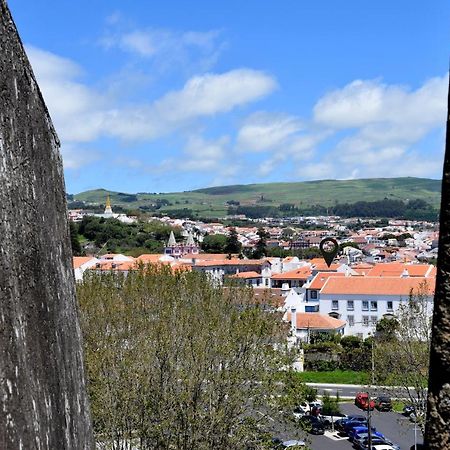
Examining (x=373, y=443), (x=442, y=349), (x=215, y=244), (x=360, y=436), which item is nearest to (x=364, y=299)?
(x=360, y=436)

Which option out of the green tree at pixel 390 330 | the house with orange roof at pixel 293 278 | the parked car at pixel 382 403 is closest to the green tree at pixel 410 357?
the green tree at pixel 390 330

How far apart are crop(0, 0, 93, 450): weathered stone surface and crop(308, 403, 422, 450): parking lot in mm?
24972

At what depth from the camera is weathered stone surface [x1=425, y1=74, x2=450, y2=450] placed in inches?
91.3

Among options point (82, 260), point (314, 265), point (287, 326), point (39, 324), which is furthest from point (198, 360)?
point (314, 265)

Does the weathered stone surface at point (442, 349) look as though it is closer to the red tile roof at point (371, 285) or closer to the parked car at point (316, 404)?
the parked car at point (316, 404)

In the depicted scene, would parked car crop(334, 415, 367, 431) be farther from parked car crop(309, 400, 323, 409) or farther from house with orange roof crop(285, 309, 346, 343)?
house with orange roof crop(285, 309, 346, 343)

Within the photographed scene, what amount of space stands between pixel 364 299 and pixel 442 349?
53.6 metres

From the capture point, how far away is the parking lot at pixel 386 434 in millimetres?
29047

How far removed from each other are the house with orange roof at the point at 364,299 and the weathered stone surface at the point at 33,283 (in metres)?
51.1

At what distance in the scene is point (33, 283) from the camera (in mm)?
3102

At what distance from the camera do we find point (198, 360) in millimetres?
17766

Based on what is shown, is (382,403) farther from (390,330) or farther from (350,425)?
(350,425)

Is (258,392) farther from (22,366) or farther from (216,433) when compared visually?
(22,366)

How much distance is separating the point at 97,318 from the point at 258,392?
17.8ft
